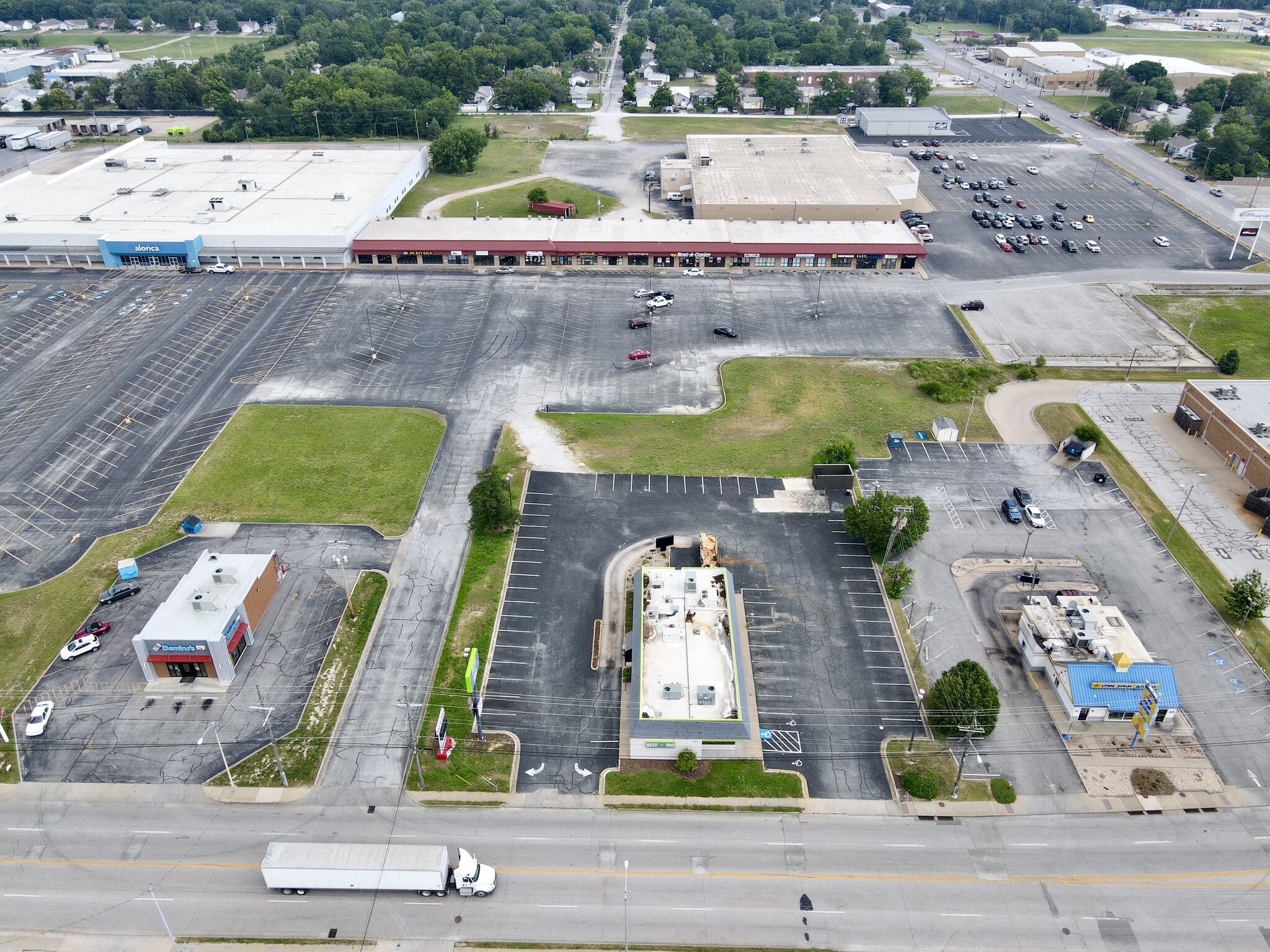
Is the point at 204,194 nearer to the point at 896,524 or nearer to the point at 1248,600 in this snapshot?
the point at 896,524

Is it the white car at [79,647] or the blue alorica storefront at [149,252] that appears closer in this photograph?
the white car at [79,647]

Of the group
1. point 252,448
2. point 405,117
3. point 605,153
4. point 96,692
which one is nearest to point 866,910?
point 96,692

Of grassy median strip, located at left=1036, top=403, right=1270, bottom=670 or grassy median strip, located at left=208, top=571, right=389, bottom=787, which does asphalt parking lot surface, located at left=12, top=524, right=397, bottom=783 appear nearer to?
grassy median strip, located at left=208, top=571, right=389, bottom=787

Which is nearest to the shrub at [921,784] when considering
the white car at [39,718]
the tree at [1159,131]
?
the white car at [39,718]

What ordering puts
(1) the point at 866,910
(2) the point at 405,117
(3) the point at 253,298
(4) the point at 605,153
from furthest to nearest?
(2) the point at 405,117, (4) the point at 605,153, (3) the point at 253,298, (1) the point at 866,910

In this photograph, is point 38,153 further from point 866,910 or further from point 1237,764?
point 1237,764

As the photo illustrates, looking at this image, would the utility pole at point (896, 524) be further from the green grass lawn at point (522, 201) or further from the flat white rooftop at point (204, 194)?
the flat white rooftop at point (204, 194)
